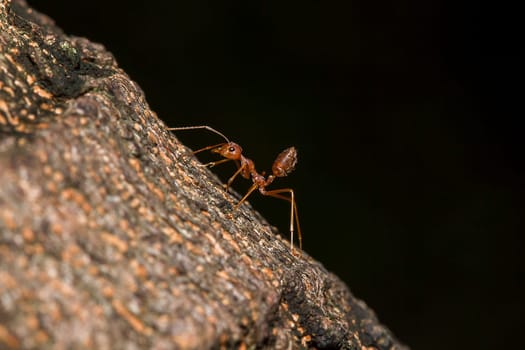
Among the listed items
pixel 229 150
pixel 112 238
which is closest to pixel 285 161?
pixel 229 150

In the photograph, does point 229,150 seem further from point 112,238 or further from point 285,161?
point 112,238

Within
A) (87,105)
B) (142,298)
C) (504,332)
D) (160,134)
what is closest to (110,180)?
(87,105)

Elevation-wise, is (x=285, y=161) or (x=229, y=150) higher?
(x=285, y=161)

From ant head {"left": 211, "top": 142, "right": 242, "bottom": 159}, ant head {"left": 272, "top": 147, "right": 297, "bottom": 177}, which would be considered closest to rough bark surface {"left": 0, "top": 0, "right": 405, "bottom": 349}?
ant head {"left": 211, "top": 142, "right": 242, "bottom": 159}

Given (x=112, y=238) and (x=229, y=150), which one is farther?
(x=229, y=150)

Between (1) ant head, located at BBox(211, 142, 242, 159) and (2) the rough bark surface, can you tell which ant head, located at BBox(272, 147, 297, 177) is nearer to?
(1) ant head, located at BBox(211, 142, 242, 159)

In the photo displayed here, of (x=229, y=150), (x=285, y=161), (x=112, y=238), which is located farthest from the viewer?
(x=285, y=161)

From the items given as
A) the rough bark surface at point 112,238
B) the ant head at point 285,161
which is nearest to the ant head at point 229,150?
the ant head at point 285,161

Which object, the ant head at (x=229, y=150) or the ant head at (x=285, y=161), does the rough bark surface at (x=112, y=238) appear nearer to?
the ant head at (x=229, y=150)
